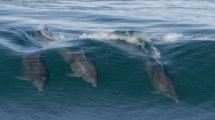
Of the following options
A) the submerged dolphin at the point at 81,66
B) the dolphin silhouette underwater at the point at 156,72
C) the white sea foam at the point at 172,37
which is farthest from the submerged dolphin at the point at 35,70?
the white sea foam at the point at 172,37

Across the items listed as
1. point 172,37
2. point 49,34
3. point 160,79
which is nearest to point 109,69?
point 160,79

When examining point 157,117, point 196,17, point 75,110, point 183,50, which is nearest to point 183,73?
point 183,50

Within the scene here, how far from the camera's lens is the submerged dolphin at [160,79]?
13.5m

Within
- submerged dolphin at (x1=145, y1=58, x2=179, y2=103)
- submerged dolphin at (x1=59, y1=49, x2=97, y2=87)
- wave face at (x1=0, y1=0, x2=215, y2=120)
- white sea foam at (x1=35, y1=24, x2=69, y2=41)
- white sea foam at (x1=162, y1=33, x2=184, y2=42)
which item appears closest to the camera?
wave face at (x1=0, y1=0, x2=215, y2=120)

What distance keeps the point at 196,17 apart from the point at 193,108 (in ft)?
36.4

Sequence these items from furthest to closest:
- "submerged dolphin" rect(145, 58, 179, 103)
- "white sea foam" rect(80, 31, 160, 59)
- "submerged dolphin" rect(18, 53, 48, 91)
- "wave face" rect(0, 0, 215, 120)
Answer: "white sea foam" rect(80, 31, 160, 59) → "submerged dolphin" rect(18, 53, 48, 91) → "submerged dolphin" rect(145, 58, 179, 103) → "wave face" rect(0, 0, 215, 120)

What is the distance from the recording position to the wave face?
12.9m

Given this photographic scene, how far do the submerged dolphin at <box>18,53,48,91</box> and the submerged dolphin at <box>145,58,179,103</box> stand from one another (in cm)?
265

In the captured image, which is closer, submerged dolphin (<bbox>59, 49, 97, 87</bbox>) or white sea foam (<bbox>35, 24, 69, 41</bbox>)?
submerged dolphin (<bbox>59, 49, 97, 87</bbox>)

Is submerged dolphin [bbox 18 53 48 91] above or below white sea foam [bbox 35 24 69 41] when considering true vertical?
below

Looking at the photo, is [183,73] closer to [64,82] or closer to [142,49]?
[142,49]

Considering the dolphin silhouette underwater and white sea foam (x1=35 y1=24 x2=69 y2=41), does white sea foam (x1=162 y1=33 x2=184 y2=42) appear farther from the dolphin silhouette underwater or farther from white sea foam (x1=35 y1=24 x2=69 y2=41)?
white sea foam (x1=35 y1=24 x2=69 y2=41)

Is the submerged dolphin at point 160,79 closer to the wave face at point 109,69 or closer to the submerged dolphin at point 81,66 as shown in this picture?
the wave face at point 109,69

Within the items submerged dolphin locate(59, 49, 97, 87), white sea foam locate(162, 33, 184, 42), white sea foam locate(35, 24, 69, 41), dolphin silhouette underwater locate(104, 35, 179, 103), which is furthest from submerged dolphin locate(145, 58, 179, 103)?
white sea foam locate(35, 24, 69, 41)
